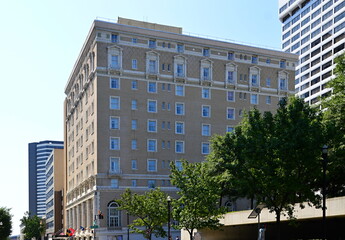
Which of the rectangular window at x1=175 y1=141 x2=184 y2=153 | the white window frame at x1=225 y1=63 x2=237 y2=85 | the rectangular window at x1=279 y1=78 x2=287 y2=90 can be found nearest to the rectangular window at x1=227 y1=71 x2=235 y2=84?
the white window frame at x1=225 y1=63 x2=237 y2=85

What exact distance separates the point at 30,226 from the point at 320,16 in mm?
112752

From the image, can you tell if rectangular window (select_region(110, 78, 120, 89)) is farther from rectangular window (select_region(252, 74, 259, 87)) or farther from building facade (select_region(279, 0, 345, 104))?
building facade (select_region(279, 0, 345, 104))

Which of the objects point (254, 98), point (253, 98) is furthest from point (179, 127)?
point (254, 98)

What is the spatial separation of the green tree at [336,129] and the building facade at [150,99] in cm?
4309

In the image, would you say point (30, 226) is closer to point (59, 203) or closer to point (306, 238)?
point (59, 203)

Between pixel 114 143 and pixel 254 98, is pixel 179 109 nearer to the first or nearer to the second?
pixel 114 143

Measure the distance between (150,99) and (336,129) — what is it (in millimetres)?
52273

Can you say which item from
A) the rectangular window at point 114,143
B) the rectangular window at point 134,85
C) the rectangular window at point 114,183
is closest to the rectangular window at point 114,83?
the rectangular window at point 134,85

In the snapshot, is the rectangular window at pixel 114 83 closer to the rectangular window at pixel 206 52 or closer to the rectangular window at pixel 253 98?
the rectangular window at pixel 206 52

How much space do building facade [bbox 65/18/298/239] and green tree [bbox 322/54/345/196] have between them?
43089mm

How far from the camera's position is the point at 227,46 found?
9238 centimetres

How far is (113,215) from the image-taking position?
81.9 metres

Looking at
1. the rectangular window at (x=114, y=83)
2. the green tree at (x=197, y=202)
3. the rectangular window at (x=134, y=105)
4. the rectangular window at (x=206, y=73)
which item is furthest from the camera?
the rectangular window at (x=206, y=73)

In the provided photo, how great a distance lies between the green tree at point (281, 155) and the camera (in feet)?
113
